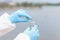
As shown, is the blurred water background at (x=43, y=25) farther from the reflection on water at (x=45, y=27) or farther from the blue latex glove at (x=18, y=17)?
the blue latex glove at (x=18, y=17)

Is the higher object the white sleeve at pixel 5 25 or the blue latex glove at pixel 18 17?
the blue latex glove at pixel 18 17

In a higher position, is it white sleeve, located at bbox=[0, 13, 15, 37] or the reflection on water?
the reflection on water

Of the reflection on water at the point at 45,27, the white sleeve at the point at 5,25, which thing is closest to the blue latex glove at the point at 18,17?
the white sleeve at the point at 5,25

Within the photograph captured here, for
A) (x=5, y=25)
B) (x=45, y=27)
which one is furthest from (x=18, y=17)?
(x=45, y=27)

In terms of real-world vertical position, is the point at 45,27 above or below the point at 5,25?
above

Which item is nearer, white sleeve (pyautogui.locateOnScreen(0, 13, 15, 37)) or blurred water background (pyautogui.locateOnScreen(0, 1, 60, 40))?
white sleeve (pyautogui.locateOnScreen(0, 13, 15, 37))

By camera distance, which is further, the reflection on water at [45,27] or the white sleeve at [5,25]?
the reflection on water at [45,27]

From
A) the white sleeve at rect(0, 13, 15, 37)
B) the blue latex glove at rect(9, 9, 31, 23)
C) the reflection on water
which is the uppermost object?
the reflection on water

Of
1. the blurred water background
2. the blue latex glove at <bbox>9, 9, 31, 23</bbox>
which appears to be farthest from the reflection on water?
the blue latex glove at <bbox>9, 9, 31, 23</bbox>

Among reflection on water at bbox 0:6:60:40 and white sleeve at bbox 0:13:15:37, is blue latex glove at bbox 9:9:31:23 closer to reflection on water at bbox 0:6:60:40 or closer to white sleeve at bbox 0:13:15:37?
white sleeve at bbox 0:13:15:37

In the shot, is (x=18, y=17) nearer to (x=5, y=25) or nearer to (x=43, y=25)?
(x=5, y=25)

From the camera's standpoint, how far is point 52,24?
301cm

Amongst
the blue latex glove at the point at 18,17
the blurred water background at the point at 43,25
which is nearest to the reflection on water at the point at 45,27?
the blurred water background at the point at 43,25

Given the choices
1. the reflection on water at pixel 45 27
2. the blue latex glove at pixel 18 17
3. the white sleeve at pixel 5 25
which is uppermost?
the reflection on water at pixel 45 27
